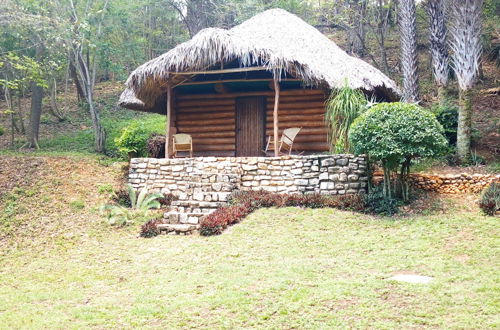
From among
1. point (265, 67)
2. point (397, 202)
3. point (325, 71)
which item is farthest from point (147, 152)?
point (397, 202)

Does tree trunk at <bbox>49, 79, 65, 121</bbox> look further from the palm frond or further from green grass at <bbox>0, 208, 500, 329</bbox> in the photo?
green grass at <bbox>0, 208, 500, 329</bbox>

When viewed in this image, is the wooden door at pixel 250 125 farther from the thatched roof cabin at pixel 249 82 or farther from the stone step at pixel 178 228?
the stone step at pixel 178 228

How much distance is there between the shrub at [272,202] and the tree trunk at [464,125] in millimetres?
4067

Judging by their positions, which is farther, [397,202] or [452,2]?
[452,2]

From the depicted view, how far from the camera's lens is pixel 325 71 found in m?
12.7

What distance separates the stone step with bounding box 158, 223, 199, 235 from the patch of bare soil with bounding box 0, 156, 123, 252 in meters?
1.60

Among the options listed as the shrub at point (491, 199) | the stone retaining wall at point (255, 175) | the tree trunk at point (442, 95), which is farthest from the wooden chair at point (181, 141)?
the tree trunk at point (442, 95)

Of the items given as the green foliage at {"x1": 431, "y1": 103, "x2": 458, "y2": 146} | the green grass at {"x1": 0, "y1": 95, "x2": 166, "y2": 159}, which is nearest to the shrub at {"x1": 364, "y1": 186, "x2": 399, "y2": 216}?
the green foliage at {"x1": 431, "y1": 103, "x2": 458, "y2": 146}

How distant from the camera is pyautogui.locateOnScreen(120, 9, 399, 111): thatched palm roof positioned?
40.9ft

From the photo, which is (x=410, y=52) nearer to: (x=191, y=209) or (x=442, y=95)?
(x=442, y=95)

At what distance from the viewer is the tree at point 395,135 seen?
34.4ft

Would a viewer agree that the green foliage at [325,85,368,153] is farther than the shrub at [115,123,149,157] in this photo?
No

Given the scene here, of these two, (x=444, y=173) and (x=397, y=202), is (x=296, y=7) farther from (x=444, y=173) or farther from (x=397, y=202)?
(x=397, y=202)

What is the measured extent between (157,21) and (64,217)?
19592 millimetres
